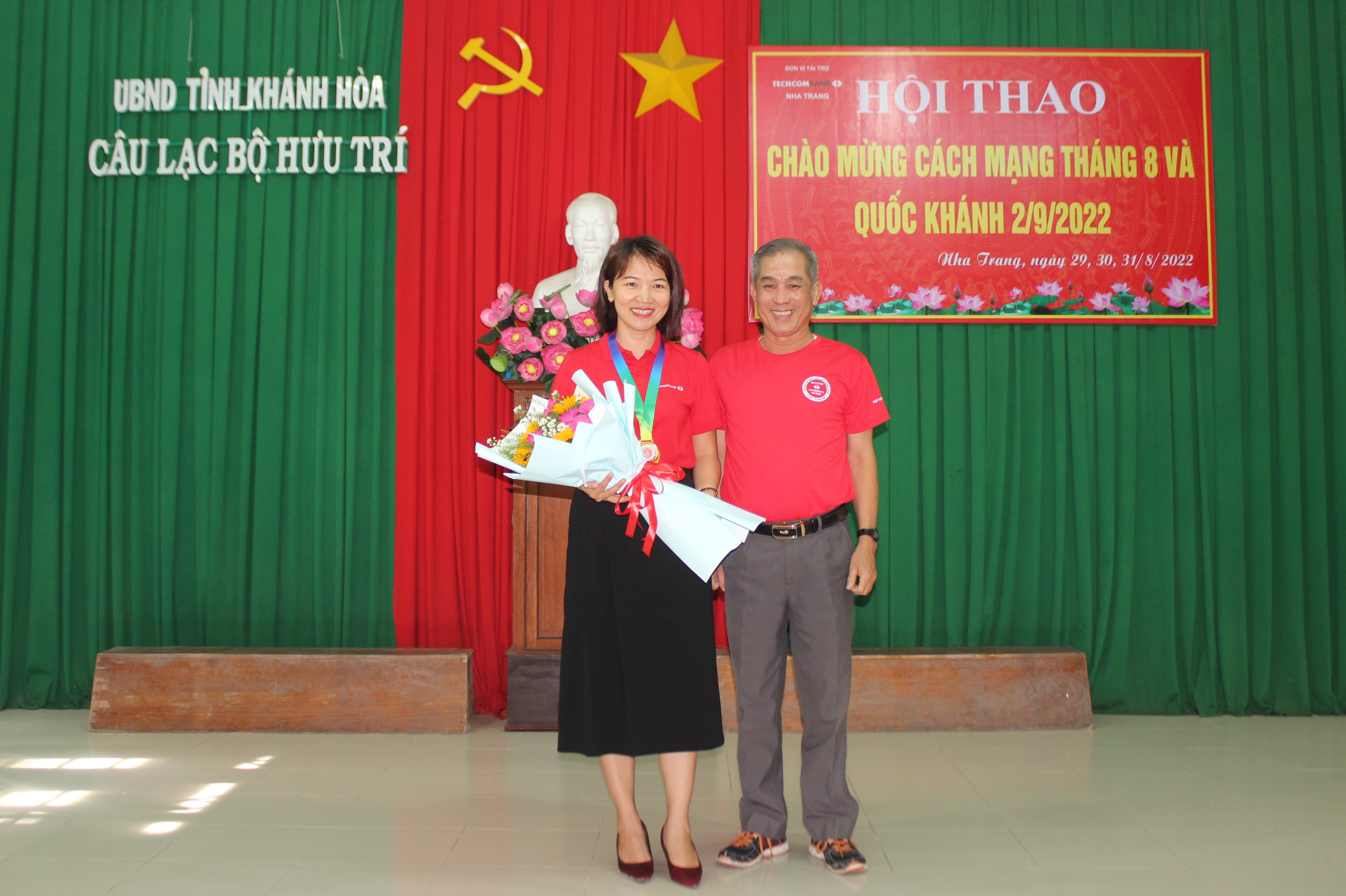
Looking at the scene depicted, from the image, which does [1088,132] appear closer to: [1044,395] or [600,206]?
[1044,395]

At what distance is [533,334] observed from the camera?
3.68 metres

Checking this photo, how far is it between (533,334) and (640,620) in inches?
70.2

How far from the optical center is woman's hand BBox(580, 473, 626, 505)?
2115 mm

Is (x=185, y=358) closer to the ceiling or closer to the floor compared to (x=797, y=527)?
closer to the ceiling

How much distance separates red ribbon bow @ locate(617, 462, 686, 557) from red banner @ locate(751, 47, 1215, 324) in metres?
2.17

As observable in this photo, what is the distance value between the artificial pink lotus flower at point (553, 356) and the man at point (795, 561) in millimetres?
1255

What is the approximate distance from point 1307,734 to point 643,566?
312 centimetres

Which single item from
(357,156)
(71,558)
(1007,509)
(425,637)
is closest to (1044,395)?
(1007,509)

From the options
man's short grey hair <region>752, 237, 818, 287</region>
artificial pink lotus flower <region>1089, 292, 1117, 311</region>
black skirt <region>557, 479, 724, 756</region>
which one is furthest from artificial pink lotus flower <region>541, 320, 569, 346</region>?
A: artificial pink lotus flower <region>1089, 292, 1117, 311</region>

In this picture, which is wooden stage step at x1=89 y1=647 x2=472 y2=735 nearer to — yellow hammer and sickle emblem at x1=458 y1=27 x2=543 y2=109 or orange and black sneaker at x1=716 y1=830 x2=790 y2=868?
orange and black sneaker at x1=716 y1=830 x2=790 y2=868

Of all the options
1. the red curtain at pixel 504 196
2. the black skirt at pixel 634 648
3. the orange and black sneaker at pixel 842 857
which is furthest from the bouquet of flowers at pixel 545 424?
the red curtain at pixel 504 196

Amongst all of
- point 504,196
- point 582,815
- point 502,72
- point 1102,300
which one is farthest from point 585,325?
point 1102,300

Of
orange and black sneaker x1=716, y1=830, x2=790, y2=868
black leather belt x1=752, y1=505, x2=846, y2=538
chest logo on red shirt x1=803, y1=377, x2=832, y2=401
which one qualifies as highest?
chest logo on red shirt x1=803, y1=377, x2=832, y2=401

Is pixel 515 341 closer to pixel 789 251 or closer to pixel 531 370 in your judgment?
pixel 531 370
